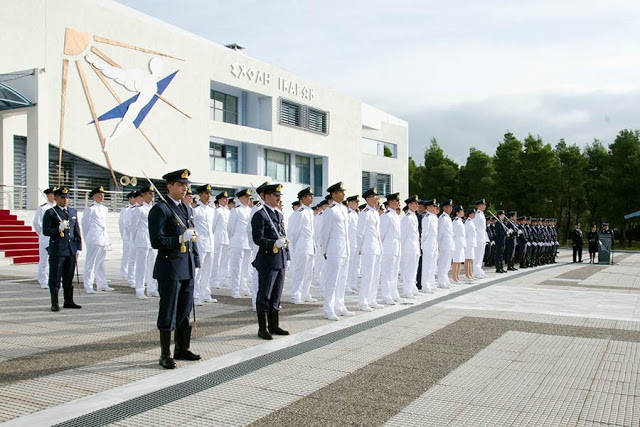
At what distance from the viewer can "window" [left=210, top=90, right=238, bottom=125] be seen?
1191 inches

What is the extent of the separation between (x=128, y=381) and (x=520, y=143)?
5625 cm

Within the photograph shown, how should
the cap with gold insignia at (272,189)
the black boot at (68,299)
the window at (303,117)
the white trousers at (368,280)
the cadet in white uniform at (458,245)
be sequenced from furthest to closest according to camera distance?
the window at (303,117) < the cadet in white uniform at (458,245) < the white trousers at (368,280) < the black boot at (68,299) < the cap with gold insignia at (272,189)

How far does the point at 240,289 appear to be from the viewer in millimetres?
11375

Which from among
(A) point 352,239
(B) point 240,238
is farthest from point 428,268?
(B) point 240,238

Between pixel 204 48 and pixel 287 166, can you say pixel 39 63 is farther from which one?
pixel 287 166

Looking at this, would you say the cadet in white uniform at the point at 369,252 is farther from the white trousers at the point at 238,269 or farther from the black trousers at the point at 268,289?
the white trousers at the point at 238,269

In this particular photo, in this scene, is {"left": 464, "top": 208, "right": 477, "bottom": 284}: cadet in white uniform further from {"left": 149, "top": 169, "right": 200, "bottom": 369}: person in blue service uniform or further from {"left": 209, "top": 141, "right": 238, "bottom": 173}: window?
{"left": 209, "top": 141, "right": 238, "bottom": 173}: window

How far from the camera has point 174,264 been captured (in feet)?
18.5

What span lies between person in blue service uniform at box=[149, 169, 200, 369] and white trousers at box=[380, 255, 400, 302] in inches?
192

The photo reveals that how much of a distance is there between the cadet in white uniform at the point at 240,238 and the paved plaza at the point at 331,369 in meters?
1.71

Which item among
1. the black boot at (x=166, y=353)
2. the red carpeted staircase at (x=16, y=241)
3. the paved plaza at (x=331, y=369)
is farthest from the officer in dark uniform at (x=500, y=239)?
the red carpeted staircase at (x=16, y=241)

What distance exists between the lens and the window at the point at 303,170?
36.1m

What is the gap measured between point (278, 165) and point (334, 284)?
1029 inches

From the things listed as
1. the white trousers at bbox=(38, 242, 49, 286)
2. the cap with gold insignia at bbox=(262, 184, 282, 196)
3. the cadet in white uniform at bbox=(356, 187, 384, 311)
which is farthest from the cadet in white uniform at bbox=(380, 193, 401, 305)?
the white trousers at bbox=(38, 242, 49, 286)
